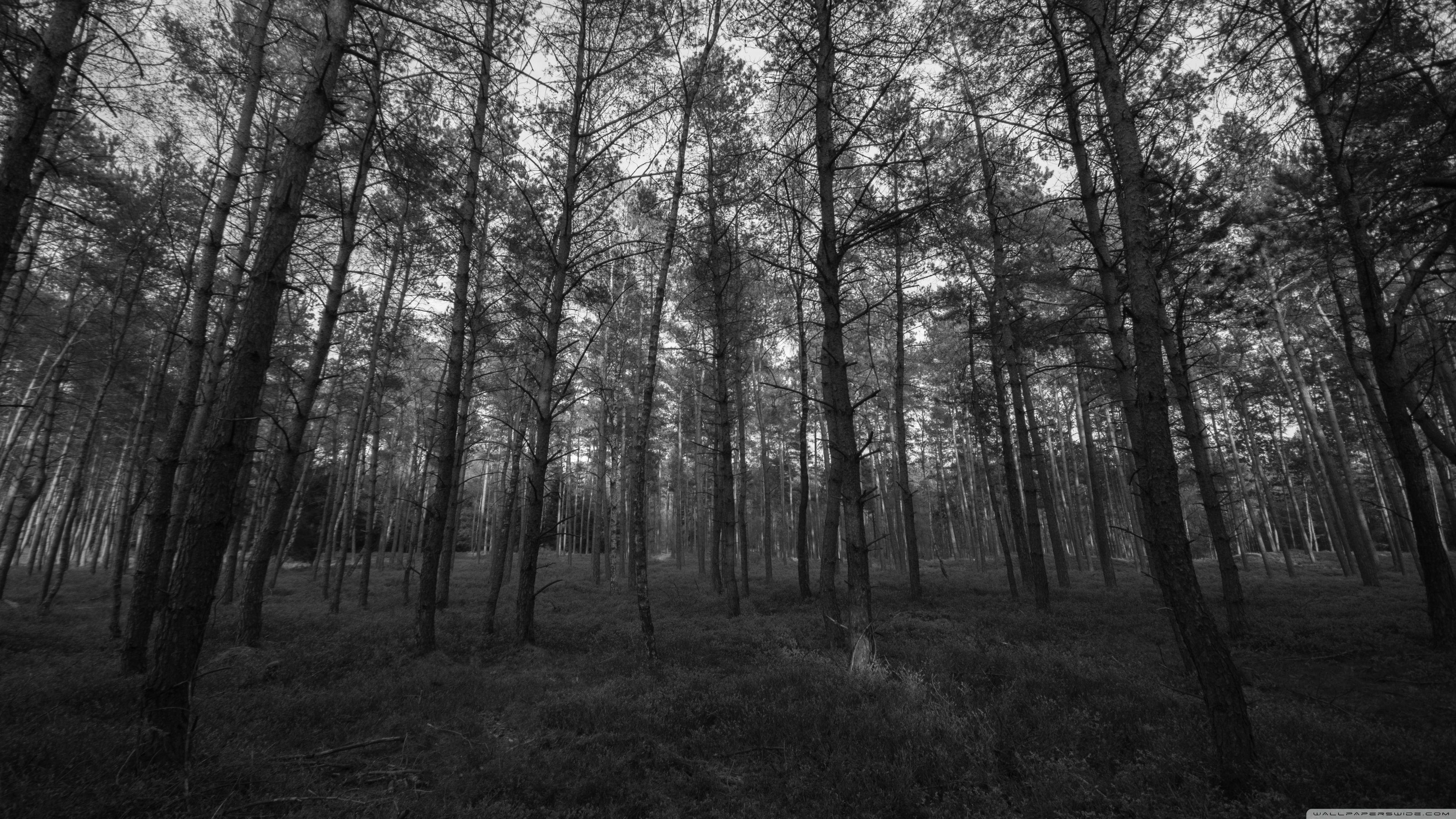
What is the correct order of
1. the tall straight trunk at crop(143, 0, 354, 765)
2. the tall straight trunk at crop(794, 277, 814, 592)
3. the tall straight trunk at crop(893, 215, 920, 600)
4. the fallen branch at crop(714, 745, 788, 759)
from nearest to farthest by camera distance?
1. the tall straight trunk at crop(143, 0, 354, 765)
2. the fallen branch at crop(714, 745, 788, 759)
3. the tall straight trunk at crop(893, 215, 920, 600)
4. the tall straight trunk at crop(794, 277, 814, 592)

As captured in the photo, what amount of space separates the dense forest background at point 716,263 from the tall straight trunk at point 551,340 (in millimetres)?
89

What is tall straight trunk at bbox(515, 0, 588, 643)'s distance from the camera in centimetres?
978

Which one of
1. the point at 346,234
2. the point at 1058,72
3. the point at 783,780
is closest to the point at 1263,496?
the point at 1058,72

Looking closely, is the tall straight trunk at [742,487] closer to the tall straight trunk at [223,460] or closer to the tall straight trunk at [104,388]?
the tall straight trunk at [223,460]

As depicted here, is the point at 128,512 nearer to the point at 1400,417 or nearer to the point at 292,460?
the point at 292,460

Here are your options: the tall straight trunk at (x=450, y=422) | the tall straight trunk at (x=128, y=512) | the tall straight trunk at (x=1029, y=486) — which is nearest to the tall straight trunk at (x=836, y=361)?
the tall straight trunk at (x=450, y=422)

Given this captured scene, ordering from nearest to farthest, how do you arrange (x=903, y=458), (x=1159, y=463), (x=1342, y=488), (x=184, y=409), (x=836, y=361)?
1. (x=1159, y=463)
2. (x=836, y=361)
3. (x=184, y=409)
4. (x=903, y=458)
5. (x=1342, y=488)

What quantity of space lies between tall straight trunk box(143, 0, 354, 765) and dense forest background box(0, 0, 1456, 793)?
28 millimetres

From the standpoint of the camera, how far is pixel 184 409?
8.88m

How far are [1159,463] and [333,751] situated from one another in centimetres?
863

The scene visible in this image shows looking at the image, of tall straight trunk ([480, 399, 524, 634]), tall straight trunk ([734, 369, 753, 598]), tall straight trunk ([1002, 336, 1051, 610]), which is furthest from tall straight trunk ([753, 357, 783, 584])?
tall straight trunk ([480, 399, 524, 634])

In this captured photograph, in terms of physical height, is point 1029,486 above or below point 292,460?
below

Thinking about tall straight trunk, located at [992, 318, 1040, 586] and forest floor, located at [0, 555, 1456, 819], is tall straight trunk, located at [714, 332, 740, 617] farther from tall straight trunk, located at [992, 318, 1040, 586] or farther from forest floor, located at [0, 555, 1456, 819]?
tall straight trunk, located at [992, 318, 1040, 586]

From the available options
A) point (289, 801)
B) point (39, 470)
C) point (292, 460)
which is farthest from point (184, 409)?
point (39, 470)
